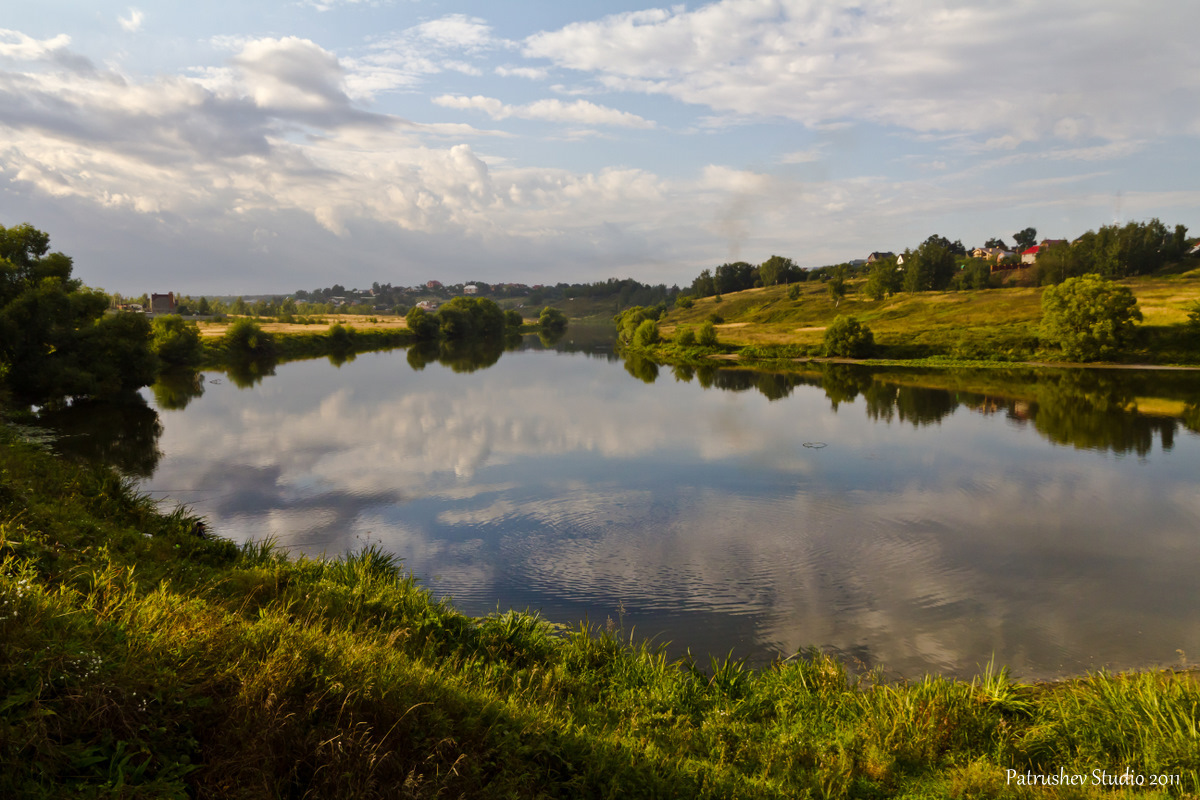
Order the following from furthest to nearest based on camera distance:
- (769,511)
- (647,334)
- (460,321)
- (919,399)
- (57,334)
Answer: (460,321)
(647,334)
(919,399)
(57,334)
(769,511)

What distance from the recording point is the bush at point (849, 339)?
71.3 m

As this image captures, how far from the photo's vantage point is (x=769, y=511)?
66.8 feet

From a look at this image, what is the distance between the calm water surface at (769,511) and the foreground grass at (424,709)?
2540 millimetres

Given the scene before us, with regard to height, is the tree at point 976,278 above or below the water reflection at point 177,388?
above

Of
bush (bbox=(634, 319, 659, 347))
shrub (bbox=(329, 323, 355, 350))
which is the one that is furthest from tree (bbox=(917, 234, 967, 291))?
shrub (bbox=(329, 323, 355, 350))

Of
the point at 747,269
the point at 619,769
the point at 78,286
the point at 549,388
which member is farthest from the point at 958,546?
the point at 747,269

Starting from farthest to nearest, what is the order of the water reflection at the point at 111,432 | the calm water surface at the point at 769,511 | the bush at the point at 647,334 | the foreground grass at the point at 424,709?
1. the bush at the point at 647,334
2. the water reflection at the point at 111,432
3. the calm water surface at the point at 769,511
4. the foreground grass at the point at 424,709

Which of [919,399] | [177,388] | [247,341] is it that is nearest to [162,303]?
[247,341]

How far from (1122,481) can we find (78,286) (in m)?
55.2

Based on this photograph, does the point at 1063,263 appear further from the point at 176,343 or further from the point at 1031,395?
the point at 176,343

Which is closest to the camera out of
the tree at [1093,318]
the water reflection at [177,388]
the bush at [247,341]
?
the water reflection at [177,388]

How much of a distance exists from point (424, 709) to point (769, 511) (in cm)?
1603

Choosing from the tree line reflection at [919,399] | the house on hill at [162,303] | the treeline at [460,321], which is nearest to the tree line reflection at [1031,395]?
the tree line reflection at [919,399]

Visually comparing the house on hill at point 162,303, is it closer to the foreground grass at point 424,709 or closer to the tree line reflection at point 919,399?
the tree line reflection at point 919,399
